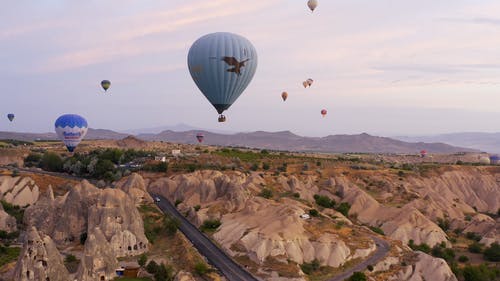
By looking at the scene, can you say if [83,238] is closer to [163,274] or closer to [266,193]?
[163,274]

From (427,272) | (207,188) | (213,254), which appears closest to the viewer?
(427,272)

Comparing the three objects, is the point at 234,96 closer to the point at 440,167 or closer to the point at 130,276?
the point at 130,276

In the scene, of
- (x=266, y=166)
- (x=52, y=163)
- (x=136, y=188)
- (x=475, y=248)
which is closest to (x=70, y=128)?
(x=52, y=163)

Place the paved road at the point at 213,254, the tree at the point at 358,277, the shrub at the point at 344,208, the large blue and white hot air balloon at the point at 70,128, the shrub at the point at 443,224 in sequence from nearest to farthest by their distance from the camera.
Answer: the tree at the point at 358,277, the paved road at the point at 213,254, the shrub at the point at 344,208, the shrub at the point at 443,224, the large blue and white hot air balloon at the point at 70,128

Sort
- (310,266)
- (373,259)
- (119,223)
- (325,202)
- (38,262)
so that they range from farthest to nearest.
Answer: (325,202), (373,259), (119,223), (310,266), (38,262)

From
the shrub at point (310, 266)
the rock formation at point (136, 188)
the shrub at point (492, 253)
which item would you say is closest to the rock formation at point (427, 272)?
the shrub at point (310, 266)

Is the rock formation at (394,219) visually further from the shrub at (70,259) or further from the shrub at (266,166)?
the shrub at (70,259)
